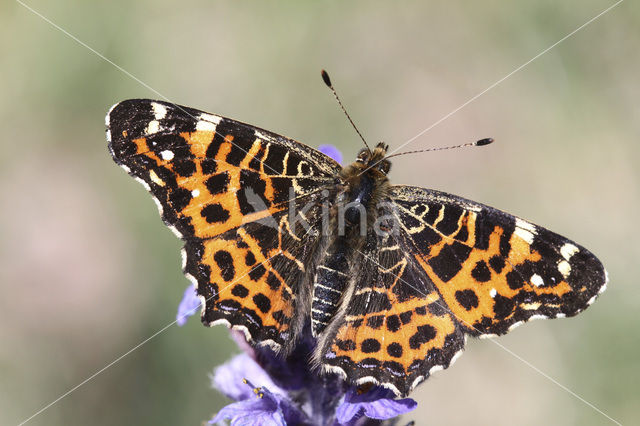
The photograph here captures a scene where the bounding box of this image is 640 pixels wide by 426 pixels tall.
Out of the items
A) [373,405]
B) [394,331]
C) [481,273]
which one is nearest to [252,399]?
[373,405]

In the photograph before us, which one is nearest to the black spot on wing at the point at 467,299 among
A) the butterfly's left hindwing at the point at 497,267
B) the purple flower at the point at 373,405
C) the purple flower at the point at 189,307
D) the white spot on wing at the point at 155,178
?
the butterfly's left hindwing at the point at 497,267

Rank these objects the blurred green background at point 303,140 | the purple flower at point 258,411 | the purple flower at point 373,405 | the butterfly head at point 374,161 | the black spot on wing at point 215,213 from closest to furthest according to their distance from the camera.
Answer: the purple flower at point 373,405, the purple flower at point 258,411, the black spot on wing at point 215,213, the butterfly head at point 374,161, the blurred green background at point 303,140

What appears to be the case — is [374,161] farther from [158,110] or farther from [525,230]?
[158,110]

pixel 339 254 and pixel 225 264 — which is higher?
pixel 225 264

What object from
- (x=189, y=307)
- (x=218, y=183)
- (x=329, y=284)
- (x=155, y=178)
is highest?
(x=155, y=178)

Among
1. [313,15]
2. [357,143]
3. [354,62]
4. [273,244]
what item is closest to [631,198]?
[357,143]

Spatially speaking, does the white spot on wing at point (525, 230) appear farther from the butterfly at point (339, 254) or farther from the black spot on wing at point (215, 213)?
the black spot on wing at point (215, 213)

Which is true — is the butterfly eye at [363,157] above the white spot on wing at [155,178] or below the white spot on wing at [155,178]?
below

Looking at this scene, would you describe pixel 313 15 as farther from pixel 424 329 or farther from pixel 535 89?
pixel 424 329

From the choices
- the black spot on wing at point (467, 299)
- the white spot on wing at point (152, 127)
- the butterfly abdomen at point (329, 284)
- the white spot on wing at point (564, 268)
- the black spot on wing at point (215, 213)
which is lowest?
the white spot on wing at point (564, 268)
